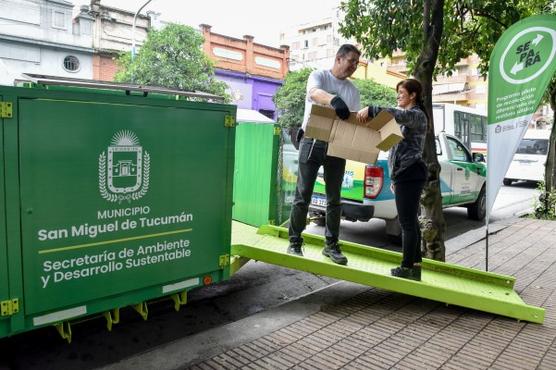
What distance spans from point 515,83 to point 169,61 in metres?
16.9

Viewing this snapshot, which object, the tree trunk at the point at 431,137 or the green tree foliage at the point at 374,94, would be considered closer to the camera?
the tree trunk at the point at 431,137

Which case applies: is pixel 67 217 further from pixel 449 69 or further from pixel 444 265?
pixel 449 69

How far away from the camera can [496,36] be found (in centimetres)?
711

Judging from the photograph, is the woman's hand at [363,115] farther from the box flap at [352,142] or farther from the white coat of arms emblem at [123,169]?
the white coat of arms emblem at [123,169]

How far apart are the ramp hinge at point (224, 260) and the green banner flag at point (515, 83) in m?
2.60

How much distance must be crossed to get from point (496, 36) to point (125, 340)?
21.8 feet

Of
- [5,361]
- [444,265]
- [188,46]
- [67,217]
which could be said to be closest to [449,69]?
[444,265]

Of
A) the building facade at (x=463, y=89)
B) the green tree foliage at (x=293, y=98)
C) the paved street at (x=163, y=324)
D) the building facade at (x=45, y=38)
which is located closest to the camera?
the paved street at (x=163, y=324)

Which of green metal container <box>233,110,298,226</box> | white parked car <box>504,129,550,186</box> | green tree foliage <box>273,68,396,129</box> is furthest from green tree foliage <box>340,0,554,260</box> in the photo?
green tree foliage <box>273,68,396,129</box>

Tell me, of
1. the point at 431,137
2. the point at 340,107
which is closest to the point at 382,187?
the point at 431,137

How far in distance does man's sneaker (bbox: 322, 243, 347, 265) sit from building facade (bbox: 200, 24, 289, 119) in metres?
22.4

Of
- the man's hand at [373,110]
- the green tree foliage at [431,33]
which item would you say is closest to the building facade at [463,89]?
the green tree foliage at [431,33]

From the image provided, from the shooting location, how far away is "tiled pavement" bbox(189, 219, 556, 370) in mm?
3129

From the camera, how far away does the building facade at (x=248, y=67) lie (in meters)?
27.1
